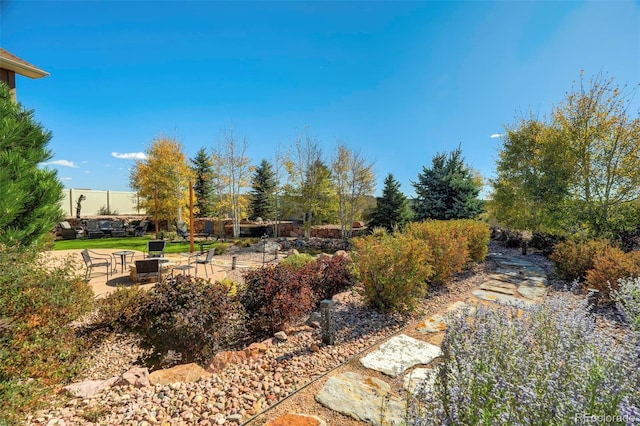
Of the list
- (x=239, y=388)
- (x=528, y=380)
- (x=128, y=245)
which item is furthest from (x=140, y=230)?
(x=528, y=380)

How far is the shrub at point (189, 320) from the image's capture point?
3096mm

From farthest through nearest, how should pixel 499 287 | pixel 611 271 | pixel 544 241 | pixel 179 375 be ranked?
pixel 544 241 < pixel 499 287 < pixel 611 271 < pixel 179 375

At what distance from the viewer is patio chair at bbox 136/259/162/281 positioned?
6.18 m

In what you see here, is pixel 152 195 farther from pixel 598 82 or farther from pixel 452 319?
pixel 598 82

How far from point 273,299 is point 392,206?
12.5m

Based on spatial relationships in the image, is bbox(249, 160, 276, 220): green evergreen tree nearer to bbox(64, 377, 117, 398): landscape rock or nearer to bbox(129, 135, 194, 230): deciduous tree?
bbox(129, 135, 194, 230): deciduous tree

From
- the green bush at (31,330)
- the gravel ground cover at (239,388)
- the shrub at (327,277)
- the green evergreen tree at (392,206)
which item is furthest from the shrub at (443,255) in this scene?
the green evergreen tree at (392,206)

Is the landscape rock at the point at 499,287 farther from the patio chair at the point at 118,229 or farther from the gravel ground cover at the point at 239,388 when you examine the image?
the patio chair at the point at 118,229

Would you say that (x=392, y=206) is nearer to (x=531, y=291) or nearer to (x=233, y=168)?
(x=233, y=168)

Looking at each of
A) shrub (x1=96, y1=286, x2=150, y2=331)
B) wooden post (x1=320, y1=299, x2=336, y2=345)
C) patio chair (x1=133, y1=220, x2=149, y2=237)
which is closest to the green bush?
shrub (x1=96, y1=286, x2=150, y2=331)

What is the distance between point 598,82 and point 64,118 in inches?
769

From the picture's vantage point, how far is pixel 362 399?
7.09 feet

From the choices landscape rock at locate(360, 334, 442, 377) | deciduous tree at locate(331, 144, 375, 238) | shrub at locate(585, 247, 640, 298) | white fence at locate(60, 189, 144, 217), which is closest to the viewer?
landscape rock at locate(360, 334, 442, 377)

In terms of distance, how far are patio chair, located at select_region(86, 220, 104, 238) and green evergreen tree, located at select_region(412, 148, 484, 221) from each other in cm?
1783
